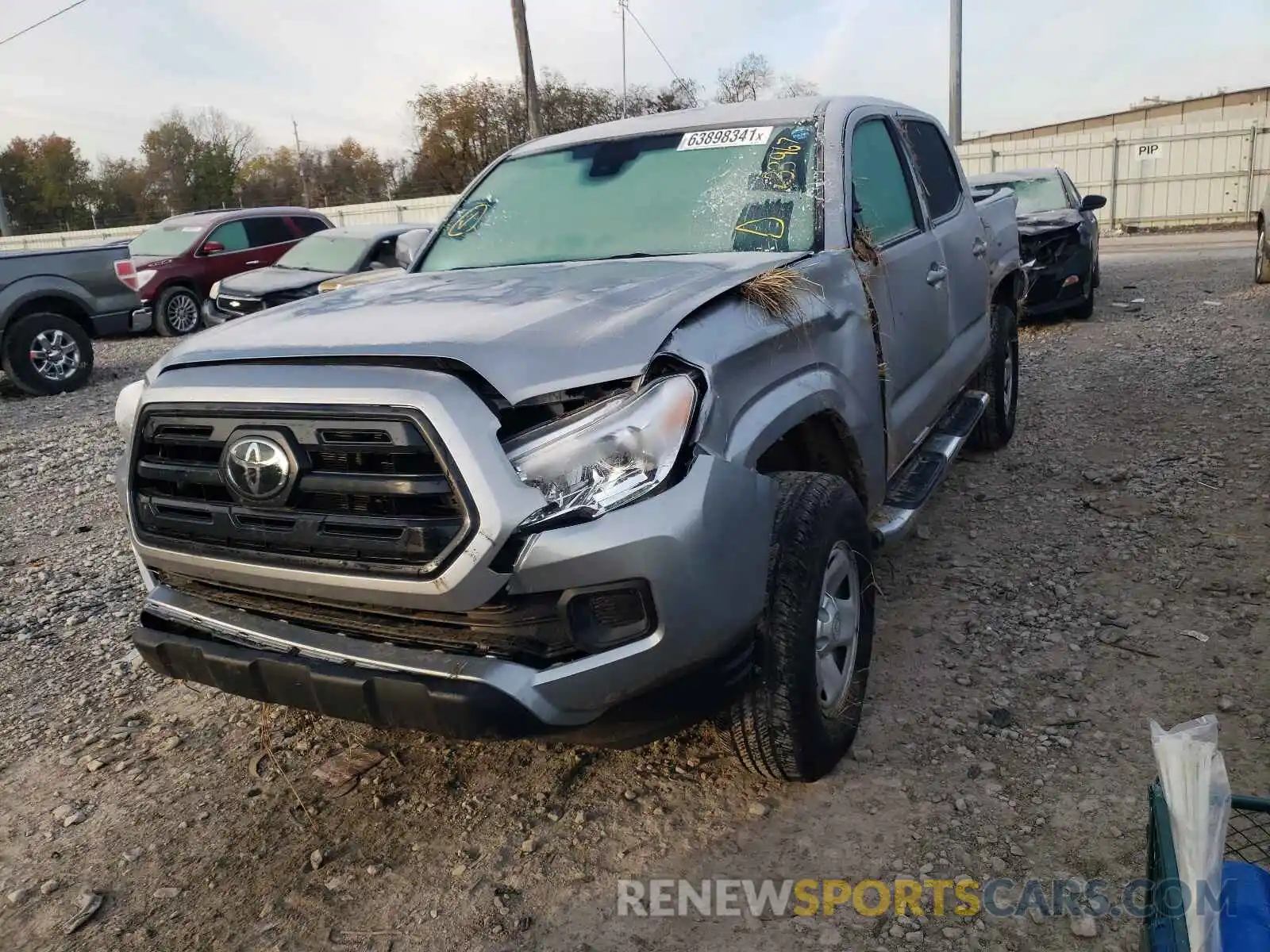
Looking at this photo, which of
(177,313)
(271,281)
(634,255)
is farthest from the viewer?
(177,313)

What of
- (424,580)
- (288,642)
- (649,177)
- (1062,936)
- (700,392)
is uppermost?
(649,177)

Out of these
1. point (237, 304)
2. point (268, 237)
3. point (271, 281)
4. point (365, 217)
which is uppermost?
point (365, 217)

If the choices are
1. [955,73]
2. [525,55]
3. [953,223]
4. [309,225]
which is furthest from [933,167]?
[955,73]

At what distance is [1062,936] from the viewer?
7.02ft

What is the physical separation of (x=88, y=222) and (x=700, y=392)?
57972mm

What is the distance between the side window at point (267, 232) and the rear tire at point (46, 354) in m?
4.55

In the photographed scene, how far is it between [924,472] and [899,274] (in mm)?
786

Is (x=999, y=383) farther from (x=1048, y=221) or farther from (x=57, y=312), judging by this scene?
(x=57, y=312)

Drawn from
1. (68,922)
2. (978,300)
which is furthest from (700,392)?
(978,300)

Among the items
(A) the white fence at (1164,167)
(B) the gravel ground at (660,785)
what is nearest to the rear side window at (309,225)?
(A) the white fence at (1164,167)

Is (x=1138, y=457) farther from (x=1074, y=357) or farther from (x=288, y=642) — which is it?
(x=288, y=642)

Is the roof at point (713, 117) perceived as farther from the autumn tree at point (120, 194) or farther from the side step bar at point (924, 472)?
the autumn tree at point (120, 194)

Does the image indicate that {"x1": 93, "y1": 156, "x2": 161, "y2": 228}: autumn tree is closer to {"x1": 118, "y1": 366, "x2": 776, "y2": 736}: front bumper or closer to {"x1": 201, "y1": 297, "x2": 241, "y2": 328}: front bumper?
{"x1": 201, "y1": 297, "x2": 241, "y2": 328}: front bumper

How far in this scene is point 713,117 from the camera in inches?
141
